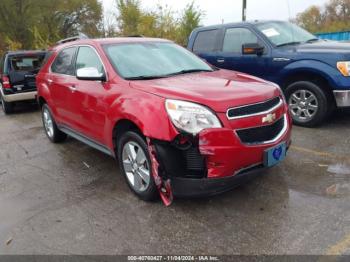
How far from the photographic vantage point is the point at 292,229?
10.1 ft

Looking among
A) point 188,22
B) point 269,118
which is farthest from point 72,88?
point 188,22

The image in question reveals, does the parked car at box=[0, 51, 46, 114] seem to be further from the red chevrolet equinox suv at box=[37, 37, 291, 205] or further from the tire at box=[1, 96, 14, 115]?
the red chevrolet equinox suv at box=[37, 37, 291, 205]

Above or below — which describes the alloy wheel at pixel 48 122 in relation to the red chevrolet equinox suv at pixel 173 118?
below

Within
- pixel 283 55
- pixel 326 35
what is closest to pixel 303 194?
pixel 283 55

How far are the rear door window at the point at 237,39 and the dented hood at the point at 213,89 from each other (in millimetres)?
2857

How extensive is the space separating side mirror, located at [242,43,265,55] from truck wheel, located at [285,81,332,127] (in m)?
0.84

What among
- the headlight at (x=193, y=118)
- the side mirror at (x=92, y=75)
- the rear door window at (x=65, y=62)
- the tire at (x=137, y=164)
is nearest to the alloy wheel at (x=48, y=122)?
the rear door window at (x=65, y=62)

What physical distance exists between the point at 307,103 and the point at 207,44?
258cm

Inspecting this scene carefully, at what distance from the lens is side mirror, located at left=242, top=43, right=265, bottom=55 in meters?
6.28

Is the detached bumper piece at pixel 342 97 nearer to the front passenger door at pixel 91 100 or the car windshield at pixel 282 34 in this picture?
the car windshield at pixel 282 34

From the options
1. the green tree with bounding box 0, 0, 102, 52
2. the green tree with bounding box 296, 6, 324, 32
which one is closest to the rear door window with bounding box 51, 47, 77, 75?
the green tree with bounding box 0, 0, 102, 52

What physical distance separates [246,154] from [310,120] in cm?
315

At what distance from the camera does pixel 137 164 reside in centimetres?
368

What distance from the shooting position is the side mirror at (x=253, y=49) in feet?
20.6
